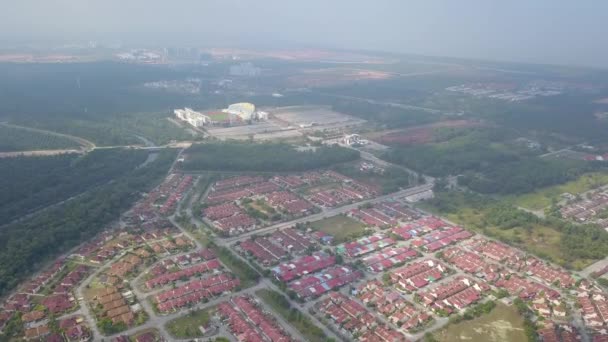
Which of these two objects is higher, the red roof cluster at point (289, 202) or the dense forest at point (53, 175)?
the red roof cluster at point (289, 202)

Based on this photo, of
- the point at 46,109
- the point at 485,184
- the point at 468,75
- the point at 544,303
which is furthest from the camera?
the point at 468,75

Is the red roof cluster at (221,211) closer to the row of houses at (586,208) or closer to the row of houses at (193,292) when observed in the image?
the row of houses at (193,292)

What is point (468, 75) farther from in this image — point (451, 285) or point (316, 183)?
point (451, 285)

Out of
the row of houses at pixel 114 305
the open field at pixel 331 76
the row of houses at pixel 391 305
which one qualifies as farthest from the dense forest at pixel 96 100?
the row of houses at pixel 391 305

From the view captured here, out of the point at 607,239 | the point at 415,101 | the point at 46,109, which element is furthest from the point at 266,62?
the point at 607,239

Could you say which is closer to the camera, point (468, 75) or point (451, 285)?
point (451, 285)

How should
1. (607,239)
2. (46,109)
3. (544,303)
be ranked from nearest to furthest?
(544,303)
(607,239)
(46,109)

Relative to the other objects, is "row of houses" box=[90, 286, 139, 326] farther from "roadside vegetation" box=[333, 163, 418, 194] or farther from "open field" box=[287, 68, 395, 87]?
"open field" box=[287, 68, 395, 87]

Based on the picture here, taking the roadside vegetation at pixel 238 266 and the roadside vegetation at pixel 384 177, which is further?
the roadside vegetation at pixel 384 177
